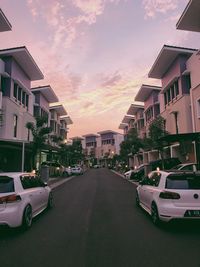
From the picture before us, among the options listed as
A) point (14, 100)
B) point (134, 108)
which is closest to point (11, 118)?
point (14, 100)

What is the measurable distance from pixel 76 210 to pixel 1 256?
16.5ft

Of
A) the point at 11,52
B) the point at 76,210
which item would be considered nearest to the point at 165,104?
the point at 11,52

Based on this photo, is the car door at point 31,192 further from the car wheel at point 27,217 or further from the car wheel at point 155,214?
the car wheel at point 155,214

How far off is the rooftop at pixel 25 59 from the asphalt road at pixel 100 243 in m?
19.4

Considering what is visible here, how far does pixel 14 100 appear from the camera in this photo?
25328 mm

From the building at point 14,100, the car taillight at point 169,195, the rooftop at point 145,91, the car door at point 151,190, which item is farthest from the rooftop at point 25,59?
the car taillight at point 169,195

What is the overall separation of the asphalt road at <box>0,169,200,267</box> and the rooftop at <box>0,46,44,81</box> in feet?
63.7

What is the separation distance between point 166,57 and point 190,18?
739cm

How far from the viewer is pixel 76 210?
10016 mm

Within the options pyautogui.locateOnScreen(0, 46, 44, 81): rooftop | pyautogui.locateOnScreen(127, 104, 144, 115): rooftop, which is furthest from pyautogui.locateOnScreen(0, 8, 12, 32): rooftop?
pyautogui.locateOnScreen(127, 104, 144, 115): rooftop

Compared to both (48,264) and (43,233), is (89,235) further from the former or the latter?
(48,264)

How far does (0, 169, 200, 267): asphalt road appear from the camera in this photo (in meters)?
4.84

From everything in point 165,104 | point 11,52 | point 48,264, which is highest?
point 11,52

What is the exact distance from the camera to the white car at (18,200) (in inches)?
258
